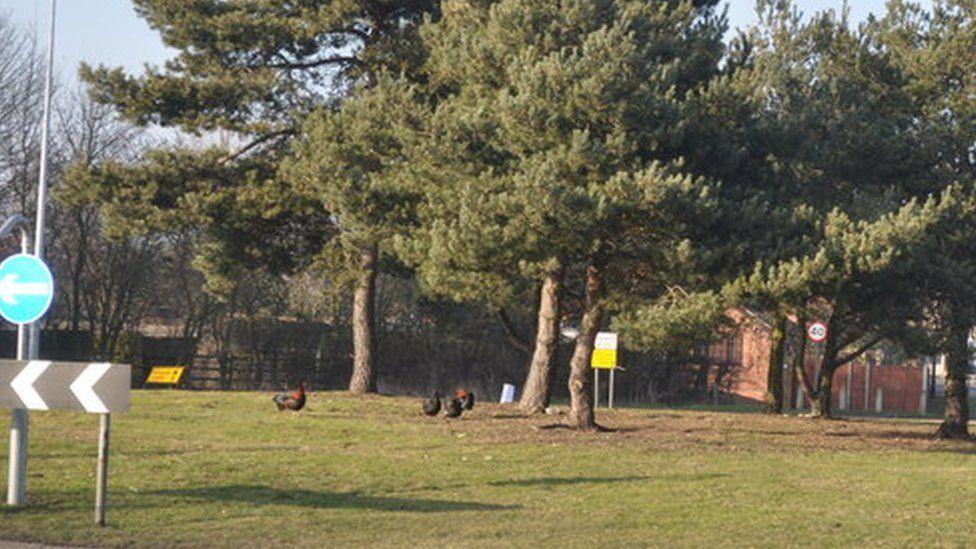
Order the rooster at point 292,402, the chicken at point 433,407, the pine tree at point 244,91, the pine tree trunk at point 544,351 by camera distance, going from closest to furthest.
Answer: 1. the chicken at point 433,407
2. the rooster at point 292,402
3. the pine tree trunk at point 544,351
4. the pine tree at point 244,91

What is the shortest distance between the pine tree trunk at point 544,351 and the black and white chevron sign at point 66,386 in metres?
16.0

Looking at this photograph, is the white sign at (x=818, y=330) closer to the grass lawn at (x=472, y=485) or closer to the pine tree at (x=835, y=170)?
the pine tree at (x=835, y=170)

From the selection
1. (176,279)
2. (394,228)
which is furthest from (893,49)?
(176,279)

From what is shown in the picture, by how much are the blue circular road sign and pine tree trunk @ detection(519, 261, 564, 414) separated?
15796 millimetres

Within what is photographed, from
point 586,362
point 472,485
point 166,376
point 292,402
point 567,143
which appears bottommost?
point 472,485

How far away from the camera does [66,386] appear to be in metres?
13.3

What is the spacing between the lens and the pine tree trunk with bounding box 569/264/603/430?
26.8 meters

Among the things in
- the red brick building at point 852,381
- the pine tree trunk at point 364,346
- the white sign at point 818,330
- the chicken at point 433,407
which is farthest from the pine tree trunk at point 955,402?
the red brick building at point 852,381

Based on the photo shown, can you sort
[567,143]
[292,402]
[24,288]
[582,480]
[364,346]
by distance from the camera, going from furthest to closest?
[364,346], [292,402], [567,143], [582,480], [24,288]

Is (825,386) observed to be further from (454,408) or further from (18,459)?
(18,459)

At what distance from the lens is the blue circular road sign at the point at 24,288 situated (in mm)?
13602

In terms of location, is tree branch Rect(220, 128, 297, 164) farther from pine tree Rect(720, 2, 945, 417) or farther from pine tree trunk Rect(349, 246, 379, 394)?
pine tree Rect(720, 2, 945, 417)

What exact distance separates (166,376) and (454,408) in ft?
66.9

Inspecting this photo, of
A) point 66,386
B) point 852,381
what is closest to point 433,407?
→ point 66,386
